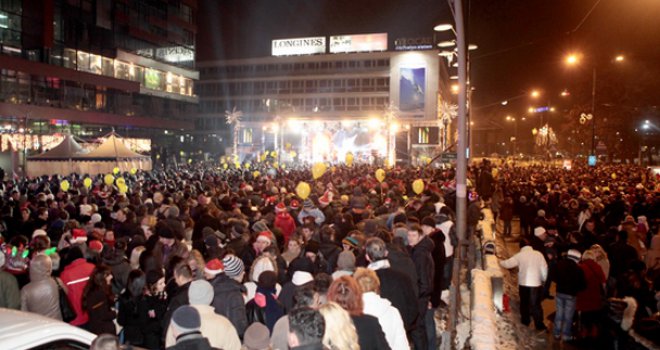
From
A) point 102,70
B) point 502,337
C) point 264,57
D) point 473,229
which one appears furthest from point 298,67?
point 502,337

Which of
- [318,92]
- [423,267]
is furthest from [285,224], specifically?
[318,92]

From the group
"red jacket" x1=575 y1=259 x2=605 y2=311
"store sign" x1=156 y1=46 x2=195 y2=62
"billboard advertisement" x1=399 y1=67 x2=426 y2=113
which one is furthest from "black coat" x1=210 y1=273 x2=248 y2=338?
"billboard advertisement" x1=399 y1=67 x2=426 y2=113

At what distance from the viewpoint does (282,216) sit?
33.6 feet

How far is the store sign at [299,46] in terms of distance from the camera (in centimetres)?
7419

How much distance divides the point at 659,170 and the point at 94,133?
43.7 meters

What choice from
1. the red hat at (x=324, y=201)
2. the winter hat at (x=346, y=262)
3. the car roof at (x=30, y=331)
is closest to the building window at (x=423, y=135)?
the red hat at (x=324, y=201)

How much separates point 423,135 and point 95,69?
1416 inches

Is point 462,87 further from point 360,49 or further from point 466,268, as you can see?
point 360,49

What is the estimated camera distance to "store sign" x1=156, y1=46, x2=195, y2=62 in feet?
185

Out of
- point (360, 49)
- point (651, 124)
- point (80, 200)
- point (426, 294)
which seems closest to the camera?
point (426, 294)

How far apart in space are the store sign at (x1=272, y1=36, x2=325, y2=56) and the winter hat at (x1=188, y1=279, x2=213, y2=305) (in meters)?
71.4

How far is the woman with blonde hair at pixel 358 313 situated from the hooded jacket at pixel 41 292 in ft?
10.4

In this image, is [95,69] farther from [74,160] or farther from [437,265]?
[437,265]

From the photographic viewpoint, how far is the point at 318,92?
7125 cm
